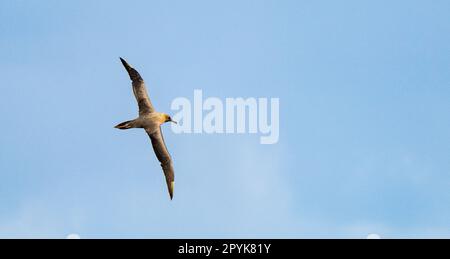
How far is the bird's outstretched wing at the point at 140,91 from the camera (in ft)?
128

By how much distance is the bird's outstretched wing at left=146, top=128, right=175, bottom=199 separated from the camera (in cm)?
3984

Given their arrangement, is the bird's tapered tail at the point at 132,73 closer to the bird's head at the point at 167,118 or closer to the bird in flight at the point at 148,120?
the bird in flight at the point at 148,120

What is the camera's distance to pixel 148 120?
1539 inches

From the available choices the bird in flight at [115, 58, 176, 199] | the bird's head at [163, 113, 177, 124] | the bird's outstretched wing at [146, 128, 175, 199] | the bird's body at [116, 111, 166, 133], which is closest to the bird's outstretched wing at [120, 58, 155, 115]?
the bird in flight at [115, 58, 176, 199]

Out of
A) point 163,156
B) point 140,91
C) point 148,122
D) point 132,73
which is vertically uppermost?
point 132,73

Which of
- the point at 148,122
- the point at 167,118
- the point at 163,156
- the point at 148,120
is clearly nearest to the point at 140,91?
the point at 148,120

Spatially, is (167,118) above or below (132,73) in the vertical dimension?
below

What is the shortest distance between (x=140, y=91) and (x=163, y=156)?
4.13 metres

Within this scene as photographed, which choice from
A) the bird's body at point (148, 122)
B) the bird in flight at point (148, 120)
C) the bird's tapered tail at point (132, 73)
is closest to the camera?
the bird's body at point (148, 122)

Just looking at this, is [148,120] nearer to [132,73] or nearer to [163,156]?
[163,156]

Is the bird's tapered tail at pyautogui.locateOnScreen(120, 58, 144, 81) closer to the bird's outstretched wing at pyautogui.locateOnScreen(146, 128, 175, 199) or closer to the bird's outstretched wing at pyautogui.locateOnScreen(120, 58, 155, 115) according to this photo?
the bird's outstretched wing at pyautogui.locateOnScreen(120, 58, 155, 115)

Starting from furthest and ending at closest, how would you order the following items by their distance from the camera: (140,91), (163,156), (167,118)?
(163,156) < (167,118) < (140,91)

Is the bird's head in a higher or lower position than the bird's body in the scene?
higher

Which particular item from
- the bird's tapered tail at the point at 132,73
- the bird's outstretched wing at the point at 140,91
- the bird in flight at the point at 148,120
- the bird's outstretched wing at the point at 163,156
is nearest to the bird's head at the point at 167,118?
the bird in flight at the point at 148,120
